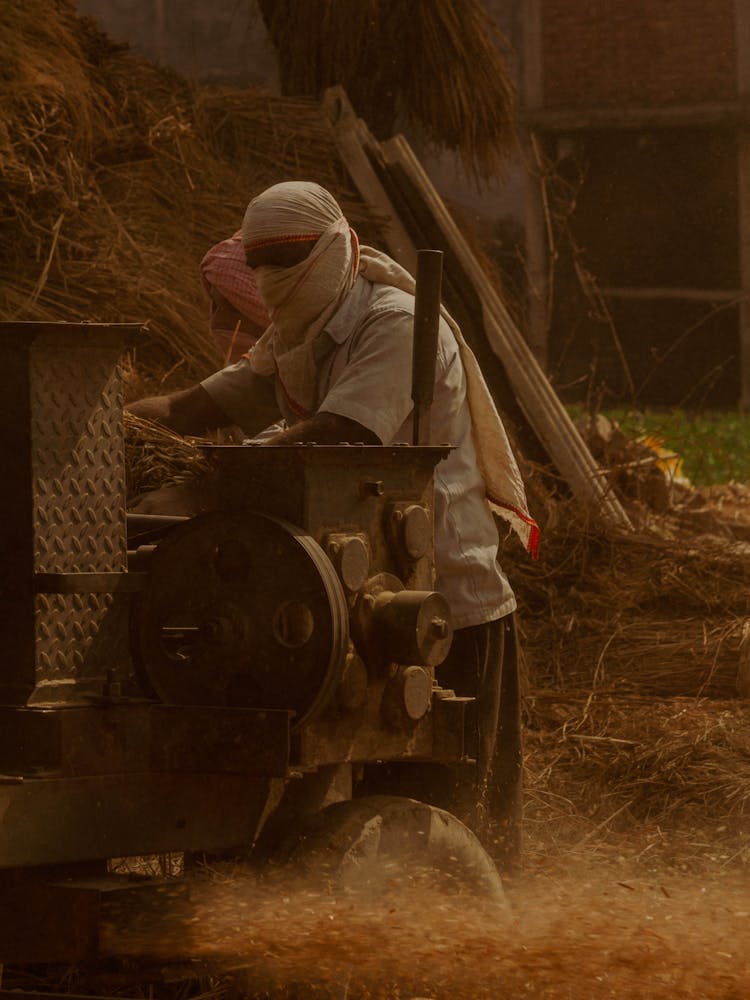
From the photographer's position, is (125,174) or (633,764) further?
(125,174)

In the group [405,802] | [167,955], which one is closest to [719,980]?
[405,802]

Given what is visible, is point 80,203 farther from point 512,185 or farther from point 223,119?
point 512,185

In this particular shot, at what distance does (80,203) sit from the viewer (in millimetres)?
7160

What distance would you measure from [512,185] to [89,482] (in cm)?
1553

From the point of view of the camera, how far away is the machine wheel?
335 cm

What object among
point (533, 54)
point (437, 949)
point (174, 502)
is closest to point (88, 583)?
point (174, 502)

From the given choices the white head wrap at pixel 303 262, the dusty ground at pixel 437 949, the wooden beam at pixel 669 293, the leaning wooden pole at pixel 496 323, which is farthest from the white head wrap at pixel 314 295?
the wooden beam at pixel 669 293

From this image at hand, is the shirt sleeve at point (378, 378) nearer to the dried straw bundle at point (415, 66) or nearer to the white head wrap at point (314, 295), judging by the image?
the white head wrap at point (314, 295)

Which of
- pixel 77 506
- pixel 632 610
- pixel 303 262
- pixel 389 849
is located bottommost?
pixel 389 849

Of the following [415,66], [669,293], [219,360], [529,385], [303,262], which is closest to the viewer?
[303,262]

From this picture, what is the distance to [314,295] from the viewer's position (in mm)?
4160

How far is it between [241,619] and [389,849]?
55cm

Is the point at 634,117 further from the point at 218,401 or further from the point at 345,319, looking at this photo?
the point at 345,319

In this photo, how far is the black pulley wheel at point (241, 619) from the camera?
3.20m
